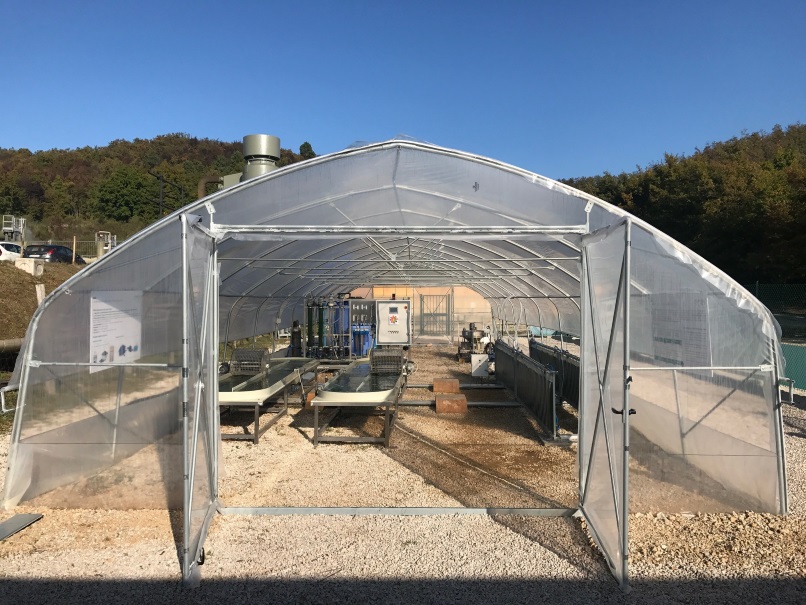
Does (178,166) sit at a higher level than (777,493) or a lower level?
higher

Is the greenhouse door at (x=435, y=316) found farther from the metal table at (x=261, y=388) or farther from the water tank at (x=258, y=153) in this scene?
the water tank at (x=258, y=153)

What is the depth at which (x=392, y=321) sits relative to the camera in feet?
62.1

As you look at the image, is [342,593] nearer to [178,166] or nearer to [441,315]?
[441,315]

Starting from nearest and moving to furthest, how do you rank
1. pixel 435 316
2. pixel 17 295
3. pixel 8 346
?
pixel 8 346
pixel 17 295
pixel 435 316

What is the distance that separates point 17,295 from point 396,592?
21.0 m

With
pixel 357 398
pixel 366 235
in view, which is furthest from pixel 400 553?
pixel 357 398

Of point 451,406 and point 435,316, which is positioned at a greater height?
point 435,316

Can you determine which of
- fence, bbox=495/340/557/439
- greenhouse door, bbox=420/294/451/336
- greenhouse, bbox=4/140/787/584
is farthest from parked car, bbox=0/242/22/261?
greenhouse, bbox=4/140/787/584

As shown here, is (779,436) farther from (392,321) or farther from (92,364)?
(392,321)

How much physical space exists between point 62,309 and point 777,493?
7.50m

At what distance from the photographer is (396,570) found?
4469 millimetres

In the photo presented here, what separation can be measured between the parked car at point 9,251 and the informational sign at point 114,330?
901 inches

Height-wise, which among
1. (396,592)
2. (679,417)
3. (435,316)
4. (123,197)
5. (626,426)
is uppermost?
(123,197)

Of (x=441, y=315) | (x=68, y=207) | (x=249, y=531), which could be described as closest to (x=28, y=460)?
(x=249, y=531)
